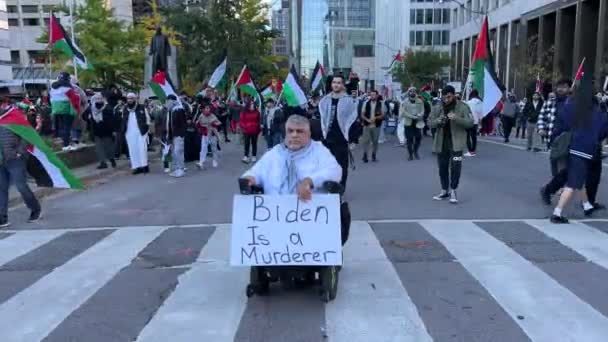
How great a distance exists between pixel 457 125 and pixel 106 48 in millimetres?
23404

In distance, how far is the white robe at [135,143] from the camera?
14.1 m

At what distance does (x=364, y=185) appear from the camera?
1183 cm

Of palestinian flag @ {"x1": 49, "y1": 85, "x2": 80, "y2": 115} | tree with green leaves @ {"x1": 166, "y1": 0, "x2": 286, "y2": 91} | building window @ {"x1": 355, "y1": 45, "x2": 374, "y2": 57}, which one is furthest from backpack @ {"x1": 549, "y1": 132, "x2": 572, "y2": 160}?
building window @ {"x1": 355, "y1": 45, "x2": 374, "y2": 57}

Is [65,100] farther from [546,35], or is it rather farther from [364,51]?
[364,51]

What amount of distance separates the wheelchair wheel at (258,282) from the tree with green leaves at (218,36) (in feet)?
118

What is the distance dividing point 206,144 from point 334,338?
11.6m

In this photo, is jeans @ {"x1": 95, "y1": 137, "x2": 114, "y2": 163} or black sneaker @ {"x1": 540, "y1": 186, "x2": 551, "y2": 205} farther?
jeans @ {"x1": 95, "y1": 137, "x2": 114, "y2": 163}

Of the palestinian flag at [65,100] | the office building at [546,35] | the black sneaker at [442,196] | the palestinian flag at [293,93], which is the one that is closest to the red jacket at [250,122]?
the palestinian flag at [293,93]

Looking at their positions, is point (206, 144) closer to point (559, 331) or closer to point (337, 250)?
point (337, 250)

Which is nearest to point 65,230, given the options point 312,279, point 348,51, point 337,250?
point 312,279

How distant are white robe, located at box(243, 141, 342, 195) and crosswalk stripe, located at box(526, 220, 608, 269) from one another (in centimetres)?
306

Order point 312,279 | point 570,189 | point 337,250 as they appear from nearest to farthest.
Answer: point 337,250 < point 312,279 < point 570,189

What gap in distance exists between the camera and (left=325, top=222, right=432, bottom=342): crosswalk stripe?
177 inches

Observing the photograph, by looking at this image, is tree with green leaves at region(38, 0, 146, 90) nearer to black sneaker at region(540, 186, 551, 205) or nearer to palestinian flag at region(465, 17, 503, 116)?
palestinian flag at region(465, 17, 503, 116)
